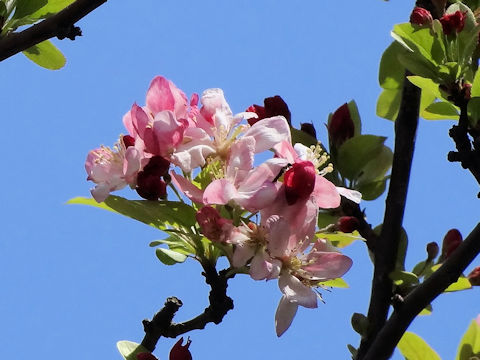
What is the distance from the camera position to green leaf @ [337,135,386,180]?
1.74 m

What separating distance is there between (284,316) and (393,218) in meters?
0.27

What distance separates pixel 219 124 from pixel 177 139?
0.09 metres

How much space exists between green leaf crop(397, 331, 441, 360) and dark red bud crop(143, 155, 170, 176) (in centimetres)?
51

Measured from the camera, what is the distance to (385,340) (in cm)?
137

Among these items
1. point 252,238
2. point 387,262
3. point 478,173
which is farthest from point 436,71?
point 252,238

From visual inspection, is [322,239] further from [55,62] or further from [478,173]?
[55,62]

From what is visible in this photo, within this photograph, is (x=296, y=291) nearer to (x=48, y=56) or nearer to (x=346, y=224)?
(x=346, y=224)

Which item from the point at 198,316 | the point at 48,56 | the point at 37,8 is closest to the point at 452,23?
the point at 198,316

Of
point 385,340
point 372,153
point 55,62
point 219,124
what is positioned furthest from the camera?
point 55,62

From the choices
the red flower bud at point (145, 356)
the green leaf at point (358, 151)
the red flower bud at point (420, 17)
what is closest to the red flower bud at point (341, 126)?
the green leaf at point (358, 151)

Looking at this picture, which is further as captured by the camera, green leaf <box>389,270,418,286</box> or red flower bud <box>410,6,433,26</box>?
red flower bud <box>410,6,433,26</box>

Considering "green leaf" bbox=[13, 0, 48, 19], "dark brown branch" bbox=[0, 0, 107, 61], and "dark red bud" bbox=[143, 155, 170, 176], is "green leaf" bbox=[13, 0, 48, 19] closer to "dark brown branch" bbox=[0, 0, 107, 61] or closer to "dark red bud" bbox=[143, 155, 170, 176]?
"dark brown branch" bbox=[0, 0, 107, 61]

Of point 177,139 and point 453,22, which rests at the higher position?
point 453,22

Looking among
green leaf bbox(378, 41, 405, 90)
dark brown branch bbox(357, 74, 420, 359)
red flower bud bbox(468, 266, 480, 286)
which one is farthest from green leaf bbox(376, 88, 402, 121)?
red flower bud bbox(468, 266, 480, 286)
